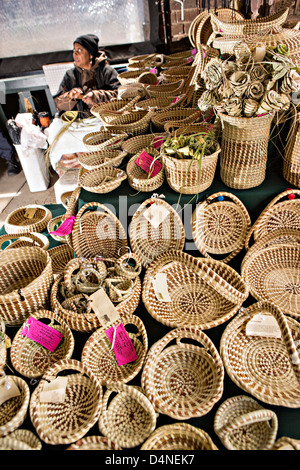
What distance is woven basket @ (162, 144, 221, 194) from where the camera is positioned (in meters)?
1.21

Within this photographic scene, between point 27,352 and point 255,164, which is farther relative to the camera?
point 255,164

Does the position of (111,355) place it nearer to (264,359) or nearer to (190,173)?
(264,359)

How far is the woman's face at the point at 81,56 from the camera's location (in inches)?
138

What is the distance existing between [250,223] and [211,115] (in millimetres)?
673

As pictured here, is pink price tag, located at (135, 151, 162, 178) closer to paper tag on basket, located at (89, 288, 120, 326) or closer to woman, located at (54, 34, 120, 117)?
paper tag on basket, located at (89, 288, 120, 326)

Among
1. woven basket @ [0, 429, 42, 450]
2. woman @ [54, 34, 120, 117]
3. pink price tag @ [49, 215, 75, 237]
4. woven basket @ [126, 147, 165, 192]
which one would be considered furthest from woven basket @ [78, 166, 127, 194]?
woman @ [54, 34, 120, 117]

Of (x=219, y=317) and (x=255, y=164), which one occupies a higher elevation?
(x=255, y=164)

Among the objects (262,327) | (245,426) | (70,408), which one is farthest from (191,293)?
(70,408)

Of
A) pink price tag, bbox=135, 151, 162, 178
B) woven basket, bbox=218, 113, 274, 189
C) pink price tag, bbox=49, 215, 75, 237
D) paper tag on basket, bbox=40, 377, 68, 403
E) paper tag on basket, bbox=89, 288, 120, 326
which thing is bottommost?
paper tag on basket, bbox=40, 377, 68, 403

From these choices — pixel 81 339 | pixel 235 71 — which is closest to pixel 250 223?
pixel 235 71

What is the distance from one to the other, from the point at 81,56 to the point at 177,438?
4.01m

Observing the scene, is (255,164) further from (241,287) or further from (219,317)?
(219,317)

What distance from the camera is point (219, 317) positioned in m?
1.13

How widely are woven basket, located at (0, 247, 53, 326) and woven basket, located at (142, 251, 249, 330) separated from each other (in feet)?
1.38
